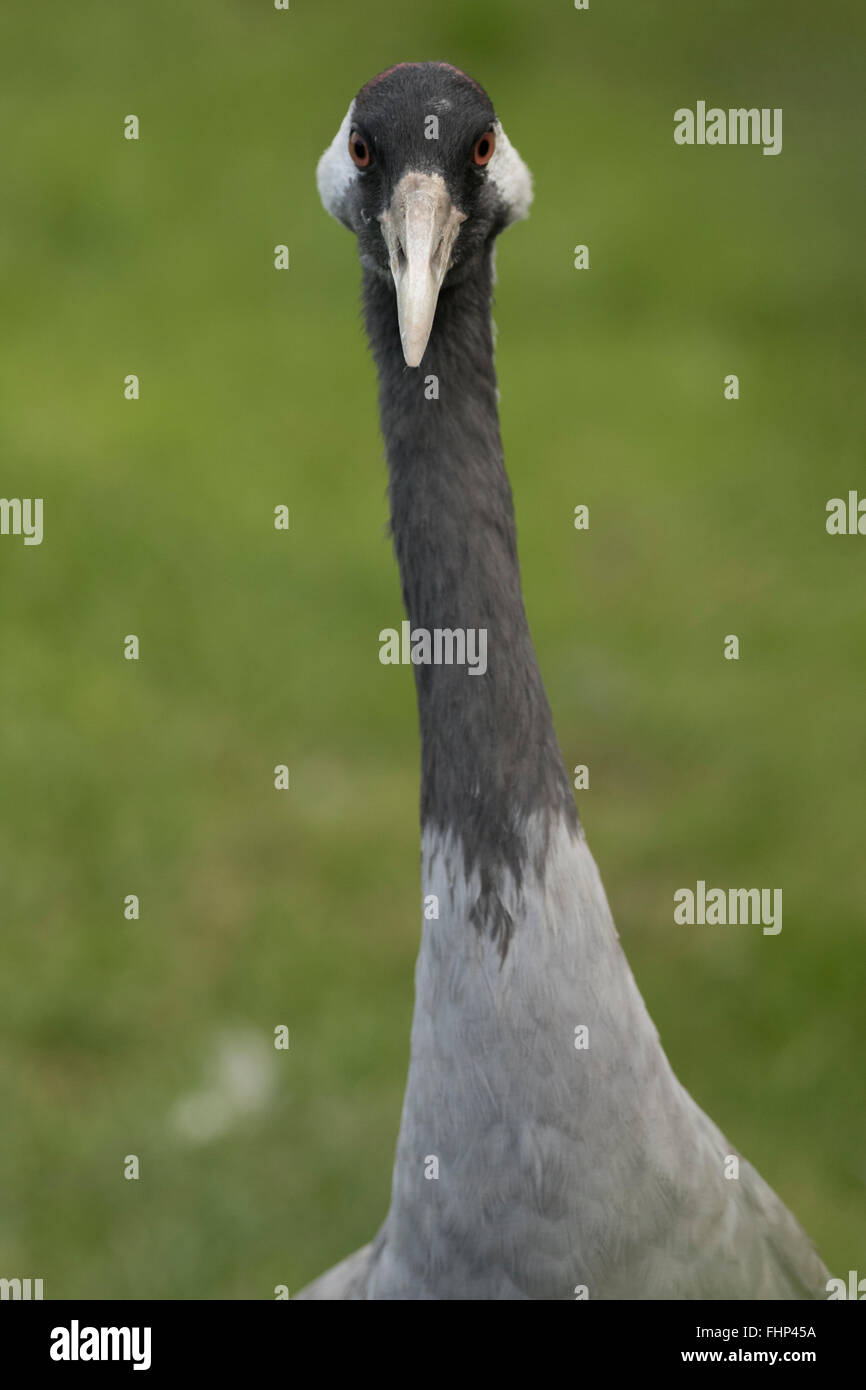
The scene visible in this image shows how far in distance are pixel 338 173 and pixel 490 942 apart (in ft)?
4.37

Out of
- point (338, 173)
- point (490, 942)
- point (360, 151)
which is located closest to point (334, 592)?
point (338, 173)

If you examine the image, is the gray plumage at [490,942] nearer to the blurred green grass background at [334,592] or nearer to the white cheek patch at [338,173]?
the white cheek patch at [338,173]

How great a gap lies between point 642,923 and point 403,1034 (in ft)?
2.98

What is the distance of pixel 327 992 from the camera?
5.33m

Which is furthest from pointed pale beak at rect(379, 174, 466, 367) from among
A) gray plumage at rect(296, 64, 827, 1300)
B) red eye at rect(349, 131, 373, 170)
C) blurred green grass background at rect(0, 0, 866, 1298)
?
blurred green grass background at rect(0, 0, 866, 1298)

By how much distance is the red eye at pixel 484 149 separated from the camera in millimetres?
2664

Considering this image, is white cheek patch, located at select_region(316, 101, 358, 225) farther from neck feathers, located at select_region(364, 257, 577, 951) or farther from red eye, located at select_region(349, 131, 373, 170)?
neck feathers, located at select_region(364, 257, 577, 951)

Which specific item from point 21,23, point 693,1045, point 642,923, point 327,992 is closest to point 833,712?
point 642,923

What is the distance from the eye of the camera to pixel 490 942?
2646 millimetres

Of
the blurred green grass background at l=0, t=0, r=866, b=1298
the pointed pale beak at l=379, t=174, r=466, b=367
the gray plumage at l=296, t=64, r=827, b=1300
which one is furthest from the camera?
the blurred green grass background at l=0, t=0, r=866, b=1298

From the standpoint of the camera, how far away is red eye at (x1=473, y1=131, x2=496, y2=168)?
2.66m

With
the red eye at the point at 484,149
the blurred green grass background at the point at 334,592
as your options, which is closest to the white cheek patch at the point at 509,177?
the red eye at the point at 484,149

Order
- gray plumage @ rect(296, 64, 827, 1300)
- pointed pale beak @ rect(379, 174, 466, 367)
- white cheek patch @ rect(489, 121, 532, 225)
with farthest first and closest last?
white cheek patch @ rect(489, 121, 532, 225)
gray plumage @ rect(296, 64, 827, 1300)
pointed pale beak @ rect(379, 174, 466, 367)

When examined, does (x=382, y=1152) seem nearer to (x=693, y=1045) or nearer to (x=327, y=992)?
(x=327, y=992)
